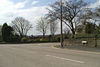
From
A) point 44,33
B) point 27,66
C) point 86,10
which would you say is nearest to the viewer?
point 27,66

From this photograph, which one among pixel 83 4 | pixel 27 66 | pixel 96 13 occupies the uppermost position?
pixel 83 4

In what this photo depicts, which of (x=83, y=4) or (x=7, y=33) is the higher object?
(x=83, y=4)

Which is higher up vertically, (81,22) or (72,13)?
(72,13)

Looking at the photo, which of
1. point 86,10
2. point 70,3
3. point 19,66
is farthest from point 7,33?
point 19,66

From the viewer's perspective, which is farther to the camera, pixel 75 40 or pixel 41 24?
pixel 41 24

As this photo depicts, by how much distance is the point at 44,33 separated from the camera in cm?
7244

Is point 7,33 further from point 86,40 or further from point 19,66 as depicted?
point 19,66

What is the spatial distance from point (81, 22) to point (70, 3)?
218 inches

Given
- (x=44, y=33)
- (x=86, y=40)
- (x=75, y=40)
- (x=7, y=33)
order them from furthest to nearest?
(x=44, y=33) → (x=7, y=33) → (x=75, y=40) → (x=86, y=40)

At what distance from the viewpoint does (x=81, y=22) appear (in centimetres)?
3278

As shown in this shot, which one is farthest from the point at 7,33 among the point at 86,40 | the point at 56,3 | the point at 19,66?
the point at 19,66

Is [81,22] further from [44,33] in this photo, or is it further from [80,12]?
[44,33]

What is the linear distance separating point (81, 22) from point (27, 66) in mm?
27092

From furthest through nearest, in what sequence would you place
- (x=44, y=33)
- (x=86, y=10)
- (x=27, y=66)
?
(x=44, y=33)
(x=86, y=10)
(x=27, y=66)
